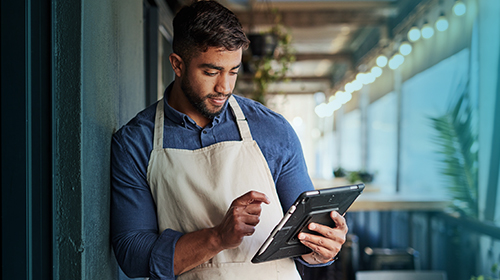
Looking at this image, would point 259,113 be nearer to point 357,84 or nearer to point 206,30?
point 206,30

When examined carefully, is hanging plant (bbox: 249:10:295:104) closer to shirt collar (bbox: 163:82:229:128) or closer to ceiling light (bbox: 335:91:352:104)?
shirt collar (bbox: 163:82:229:128)

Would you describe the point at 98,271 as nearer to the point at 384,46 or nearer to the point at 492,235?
the point at 492,235

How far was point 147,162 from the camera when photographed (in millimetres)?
1268

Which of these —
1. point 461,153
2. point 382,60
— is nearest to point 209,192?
point 461,153

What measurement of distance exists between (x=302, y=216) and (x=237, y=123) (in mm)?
425

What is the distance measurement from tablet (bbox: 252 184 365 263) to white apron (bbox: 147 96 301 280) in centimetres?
12

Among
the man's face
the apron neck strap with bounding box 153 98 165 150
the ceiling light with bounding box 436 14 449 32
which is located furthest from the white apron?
the ceiling light with bounding box 436 14 449 32

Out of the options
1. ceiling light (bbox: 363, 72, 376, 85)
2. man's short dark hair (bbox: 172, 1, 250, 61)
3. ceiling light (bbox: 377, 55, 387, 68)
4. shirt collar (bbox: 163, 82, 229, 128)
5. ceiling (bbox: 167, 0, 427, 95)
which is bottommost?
shirt collar (bbox: 163, 82, 229, 128)

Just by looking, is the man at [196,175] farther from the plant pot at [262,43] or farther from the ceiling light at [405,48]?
the ceiling light at [405,48]

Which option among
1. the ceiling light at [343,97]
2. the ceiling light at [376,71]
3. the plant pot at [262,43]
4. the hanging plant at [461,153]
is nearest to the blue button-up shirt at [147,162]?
the hanging plant at [461,153]

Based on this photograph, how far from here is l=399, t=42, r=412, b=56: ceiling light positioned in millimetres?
5473

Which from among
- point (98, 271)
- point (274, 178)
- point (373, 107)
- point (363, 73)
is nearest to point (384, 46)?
point (363, 73)

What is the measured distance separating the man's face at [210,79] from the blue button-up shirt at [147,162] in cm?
6

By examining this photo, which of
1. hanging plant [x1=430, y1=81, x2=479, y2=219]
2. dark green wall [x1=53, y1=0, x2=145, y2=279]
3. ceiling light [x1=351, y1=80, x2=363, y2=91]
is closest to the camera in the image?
dark green wall [x1=53, y1=0, x2=145, y2=279]
